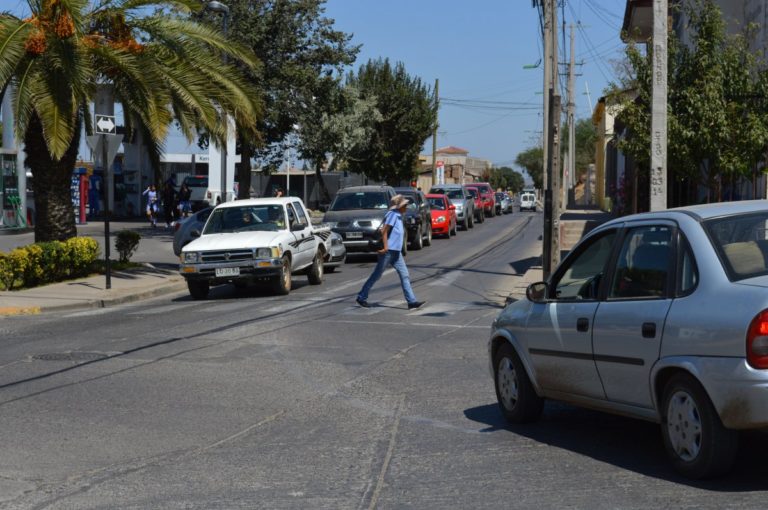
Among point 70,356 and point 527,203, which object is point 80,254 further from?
point 527,203

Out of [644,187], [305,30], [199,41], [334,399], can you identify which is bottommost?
[334,399]

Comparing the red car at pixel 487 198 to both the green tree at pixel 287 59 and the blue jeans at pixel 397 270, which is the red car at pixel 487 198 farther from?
the blue jeans at pixel 397 270

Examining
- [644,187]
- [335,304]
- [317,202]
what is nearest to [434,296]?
[335,304]

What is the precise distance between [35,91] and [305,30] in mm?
19751

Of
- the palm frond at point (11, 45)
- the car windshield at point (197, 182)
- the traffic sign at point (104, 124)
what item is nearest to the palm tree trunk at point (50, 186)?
the palm frond at point (11, 45)

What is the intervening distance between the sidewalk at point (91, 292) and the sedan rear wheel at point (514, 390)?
36.2 feet

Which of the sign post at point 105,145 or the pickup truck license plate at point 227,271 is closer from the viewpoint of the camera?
the pickup truck license plate at point 227,271

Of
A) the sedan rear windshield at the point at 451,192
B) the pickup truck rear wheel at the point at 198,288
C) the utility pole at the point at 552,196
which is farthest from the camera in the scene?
the sedan rear windshield at the point at 451,192

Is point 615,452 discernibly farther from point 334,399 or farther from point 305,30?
point 305,30

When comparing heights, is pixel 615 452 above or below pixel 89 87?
below

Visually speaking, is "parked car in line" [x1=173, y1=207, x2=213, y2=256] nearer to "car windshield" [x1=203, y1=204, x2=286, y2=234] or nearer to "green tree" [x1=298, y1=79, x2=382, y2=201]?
"car windshield" [x1=203, y1=204, x2=286, y2=234]

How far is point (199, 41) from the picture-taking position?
24094mm

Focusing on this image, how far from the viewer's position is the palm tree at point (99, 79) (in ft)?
66.6

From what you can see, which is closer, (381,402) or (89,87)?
(381,402)
